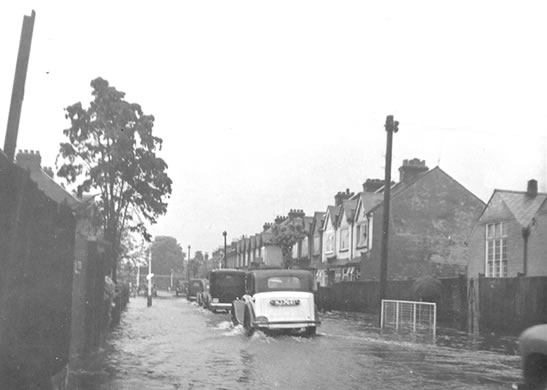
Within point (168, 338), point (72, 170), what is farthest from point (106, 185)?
point (168, 338)

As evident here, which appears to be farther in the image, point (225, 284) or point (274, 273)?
point (225, 284)

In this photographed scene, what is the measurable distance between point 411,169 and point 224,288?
1873cm

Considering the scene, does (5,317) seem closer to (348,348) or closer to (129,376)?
(129,376)

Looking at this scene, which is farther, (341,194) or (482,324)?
(341,194)

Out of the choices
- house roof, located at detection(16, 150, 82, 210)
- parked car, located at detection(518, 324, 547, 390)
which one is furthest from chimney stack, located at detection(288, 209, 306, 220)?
parked car, located at detection(518, 324, 547, 390)

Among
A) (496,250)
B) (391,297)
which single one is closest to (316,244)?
(391,297)

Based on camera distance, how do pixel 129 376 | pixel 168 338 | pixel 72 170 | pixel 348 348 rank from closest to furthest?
pixel 129 376, pixel 348 348, pixel 168 338, pixel 72 170

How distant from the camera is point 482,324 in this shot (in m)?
24.6

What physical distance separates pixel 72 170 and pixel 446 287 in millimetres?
18043

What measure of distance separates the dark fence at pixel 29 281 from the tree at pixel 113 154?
1003 inches

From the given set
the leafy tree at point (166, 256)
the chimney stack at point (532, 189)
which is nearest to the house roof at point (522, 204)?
the chimney stack at point (532, 189)

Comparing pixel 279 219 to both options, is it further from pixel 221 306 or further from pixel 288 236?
pixel 221 306

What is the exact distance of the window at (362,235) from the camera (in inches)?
1889

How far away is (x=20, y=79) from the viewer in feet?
46.9
